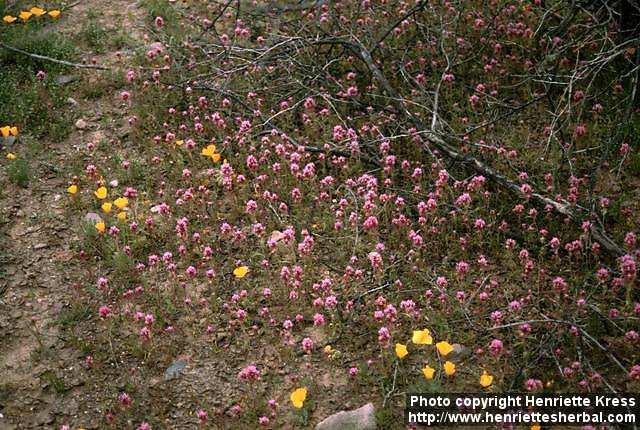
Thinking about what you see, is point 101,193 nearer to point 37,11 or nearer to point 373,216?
point 373,216

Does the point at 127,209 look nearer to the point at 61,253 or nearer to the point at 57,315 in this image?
the point at 61,253

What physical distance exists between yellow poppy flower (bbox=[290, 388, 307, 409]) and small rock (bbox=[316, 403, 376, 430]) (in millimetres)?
200

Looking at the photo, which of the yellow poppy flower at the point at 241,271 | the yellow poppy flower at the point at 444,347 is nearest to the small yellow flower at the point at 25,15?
the yellow poppy flower at the point at 241,271

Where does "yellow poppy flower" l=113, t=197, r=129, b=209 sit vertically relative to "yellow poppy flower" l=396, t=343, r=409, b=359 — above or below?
above

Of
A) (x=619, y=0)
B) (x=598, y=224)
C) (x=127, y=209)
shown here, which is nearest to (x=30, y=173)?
(x=127, y=209)

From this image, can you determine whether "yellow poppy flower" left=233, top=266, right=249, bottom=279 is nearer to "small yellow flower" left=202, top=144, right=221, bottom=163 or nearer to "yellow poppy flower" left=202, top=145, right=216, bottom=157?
"small yellow flower" left=202, top=144, right=221, bottom=163

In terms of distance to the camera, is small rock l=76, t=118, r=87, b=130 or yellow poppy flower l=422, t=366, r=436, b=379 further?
small rock l=76, t=118, r=87, b=130

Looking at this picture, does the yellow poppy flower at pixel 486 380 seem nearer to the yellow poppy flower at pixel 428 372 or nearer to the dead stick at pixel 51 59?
the yellow poppy flower at pixel 428 372

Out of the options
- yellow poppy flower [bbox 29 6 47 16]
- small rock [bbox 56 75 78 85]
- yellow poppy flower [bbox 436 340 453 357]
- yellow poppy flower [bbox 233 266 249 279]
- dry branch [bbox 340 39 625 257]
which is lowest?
yellow poppy flower [bbox 436 340 453 357]

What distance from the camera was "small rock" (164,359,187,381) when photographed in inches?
210

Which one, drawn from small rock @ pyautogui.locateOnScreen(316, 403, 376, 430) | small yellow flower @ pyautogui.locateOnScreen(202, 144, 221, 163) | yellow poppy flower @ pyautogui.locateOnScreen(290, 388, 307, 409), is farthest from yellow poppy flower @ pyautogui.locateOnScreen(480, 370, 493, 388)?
small yellow flower @ pyautogui.locateOnScreen(202, 144, 221, 163)

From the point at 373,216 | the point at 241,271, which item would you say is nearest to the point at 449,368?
the point at 373,216

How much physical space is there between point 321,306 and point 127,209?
2.46 metres

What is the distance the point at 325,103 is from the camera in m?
7.66
